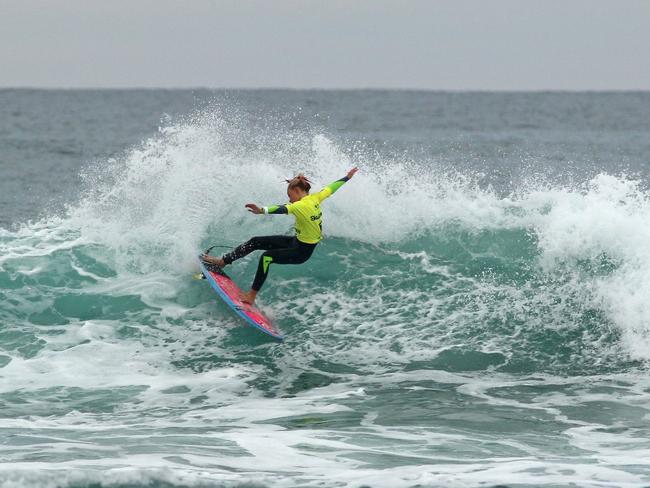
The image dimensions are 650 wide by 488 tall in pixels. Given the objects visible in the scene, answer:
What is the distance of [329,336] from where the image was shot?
1275 cm

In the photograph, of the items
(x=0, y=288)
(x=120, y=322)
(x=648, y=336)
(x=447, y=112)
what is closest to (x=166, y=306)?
(x=120, y=322)

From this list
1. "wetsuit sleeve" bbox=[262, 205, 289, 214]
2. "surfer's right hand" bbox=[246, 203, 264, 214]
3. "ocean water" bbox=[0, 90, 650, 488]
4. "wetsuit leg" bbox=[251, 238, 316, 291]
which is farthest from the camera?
"wetsuit leg" bbox=[251, 238, 316, 291]

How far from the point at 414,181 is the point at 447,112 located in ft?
178

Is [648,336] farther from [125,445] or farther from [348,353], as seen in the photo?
[125,445]

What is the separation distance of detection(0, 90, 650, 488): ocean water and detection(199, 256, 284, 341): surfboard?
0.22 meters

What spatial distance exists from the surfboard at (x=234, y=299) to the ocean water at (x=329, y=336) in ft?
0.74

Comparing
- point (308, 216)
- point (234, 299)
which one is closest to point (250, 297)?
point (234, 299)

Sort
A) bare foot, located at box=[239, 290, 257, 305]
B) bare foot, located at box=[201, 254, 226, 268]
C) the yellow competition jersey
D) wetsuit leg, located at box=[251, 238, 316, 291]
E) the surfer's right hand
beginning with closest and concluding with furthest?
the surfer's right hand → the yellow competition jersey → wetsuit leg, located at box=[251, 238, 316, 291] → bare foot, located at box=[239, 290, 257, 305] → bare foot, located at box=[201, 254, 226, 268]

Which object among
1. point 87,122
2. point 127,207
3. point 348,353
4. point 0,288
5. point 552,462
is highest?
point 87,122

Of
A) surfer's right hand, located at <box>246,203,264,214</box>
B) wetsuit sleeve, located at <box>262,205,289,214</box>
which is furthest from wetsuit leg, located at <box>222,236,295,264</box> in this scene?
surfer's right hand, located at <box>246,203,264,214</box>

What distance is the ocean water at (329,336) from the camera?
855cm

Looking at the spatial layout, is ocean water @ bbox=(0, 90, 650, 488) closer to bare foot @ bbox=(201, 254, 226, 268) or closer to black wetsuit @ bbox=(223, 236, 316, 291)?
bare foot @ bbox=(201, 254, 226, 268)

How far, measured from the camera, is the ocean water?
28.0 ft

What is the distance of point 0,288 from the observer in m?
14.2
